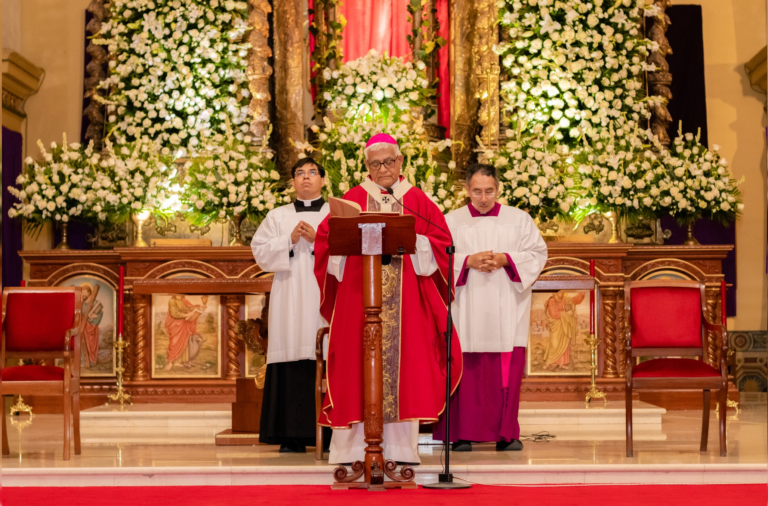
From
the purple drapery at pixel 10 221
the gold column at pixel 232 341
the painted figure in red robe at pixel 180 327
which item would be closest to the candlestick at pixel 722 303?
the gold column at pixel 232 341

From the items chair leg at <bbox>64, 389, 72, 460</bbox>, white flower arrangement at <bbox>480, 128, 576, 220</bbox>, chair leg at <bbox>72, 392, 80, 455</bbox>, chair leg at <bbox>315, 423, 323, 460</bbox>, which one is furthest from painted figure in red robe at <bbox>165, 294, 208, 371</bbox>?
white flower arrangement at <bbox>480, 128, 576, 220</bbox>

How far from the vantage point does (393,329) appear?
5.29 metres

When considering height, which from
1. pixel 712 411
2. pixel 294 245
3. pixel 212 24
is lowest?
pixel 712 411

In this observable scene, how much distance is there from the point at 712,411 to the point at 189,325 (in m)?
4.80

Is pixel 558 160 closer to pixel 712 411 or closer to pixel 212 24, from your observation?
pixel 712 411

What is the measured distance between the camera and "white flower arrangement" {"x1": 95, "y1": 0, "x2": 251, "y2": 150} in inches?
374

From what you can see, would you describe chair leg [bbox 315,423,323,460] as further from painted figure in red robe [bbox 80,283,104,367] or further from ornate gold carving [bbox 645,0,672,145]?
ornate gold carving [bbox 645,0,672,145]

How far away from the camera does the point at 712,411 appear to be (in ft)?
27.0

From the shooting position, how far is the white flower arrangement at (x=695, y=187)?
8.59m

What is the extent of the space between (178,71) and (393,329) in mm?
5350

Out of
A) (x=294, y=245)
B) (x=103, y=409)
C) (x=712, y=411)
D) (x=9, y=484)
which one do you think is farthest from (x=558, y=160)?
(x=9, y=484)

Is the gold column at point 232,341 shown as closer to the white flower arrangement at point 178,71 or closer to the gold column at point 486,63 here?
the white flower arrangement at point 178,71

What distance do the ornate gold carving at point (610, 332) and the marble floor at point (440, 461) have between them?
1.19m

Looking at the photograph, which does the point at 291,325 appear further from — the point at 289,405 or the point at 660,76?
the point at 660,76
